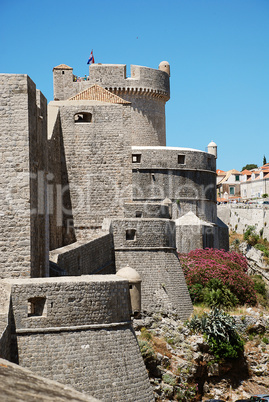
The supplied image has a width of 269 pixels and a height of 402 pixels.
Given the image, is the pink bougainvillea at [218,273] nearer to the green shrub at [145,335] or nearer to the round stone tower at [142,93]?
the green shrub at [145,335]

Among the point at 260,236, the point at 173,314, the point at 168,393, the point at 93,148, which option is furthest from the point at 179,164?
the point at 260,236

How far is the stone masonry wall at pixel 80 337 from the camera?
41.6 ft

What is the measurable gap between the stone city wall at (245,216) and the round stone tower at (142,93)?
17126 millimetres

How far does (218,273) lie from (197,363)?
24.4 ft

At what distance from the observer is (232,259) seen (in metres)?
29.9

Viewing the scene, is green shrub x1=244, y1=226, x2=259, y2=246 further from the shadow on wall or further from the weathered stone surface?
the weathered stone surface

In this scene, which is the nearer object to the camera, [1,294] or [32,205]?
[1,294]

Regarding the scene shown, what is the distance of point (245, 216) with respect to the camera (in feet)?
183

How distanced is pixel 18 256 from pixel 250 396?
34.6 feet

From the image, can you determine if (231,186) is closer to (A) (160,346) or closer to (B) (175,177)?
(B) (175,177)

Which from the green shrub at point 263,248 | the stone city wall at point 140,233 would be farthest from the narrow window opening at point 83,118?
the green shrub at point 263,248

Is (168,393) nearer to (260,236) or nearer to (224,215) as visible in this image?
(260,236)

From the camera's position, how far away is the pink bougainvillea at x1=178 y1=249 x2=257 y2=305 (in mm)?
26953

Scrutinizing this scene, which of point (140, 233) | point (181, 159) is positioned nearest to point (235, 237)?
point (181, 159)
